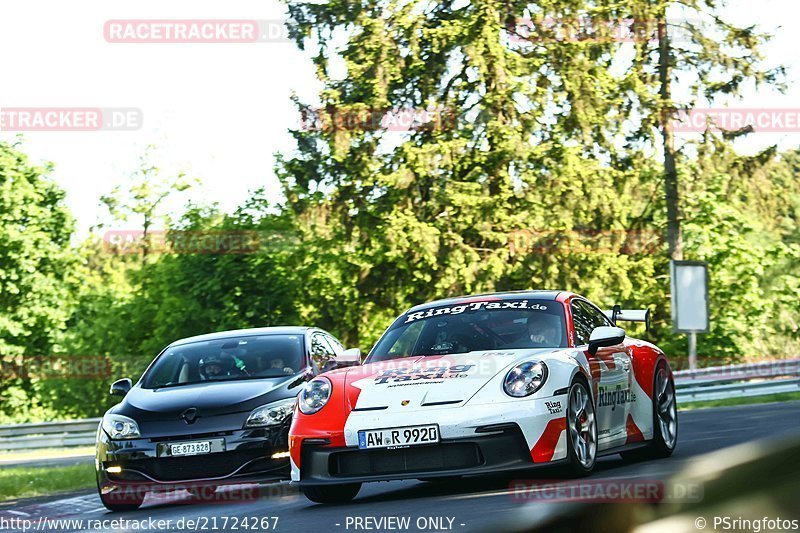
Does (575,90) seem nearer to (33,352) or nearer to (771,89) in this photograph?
(771,89)

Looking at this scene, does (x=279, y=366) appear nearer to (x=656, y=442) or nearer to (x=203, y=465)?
(x=203, y=465)

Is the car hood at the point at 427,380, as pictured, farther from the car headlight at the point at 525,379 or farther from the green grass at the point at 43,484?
the green grass at the point at 43,484

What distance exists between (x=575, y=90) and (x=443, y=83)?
3995 millimetres

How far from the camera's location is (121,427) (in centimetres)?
1177

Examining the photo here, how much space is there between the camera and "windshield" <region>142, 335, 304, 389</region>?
1295 centimetres

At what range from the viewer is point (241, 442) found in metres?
11.4

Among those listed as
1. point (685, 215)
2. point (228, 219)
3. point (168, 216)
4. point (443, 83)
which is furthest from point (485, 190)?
point (168, 216)

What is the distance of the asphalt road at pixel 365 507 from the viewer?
817 cm

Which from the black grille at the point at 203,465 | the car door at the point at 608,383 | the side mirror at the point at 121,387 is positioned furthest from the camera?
the side mirror at the point at 121,387

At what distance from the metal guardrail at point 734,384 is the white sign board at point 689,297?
1.59 metres
